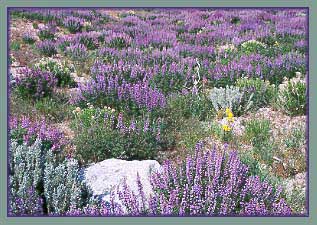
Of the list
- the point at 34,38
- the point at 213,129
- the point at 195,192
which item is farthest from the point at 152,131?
the point at 34,38

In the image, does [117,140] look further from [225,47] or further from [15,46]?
[225,47]

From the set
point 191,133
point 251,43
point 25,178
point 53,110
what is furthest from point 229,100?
point 251,43

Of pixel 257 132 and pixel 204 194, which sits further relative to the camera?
pixel 257 132

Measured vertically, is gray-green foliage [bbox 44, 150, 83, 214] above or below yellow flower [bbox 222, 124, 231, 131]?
below

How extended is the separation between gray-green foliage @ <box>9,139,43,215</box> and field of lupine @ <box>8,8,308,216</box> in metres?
0.01

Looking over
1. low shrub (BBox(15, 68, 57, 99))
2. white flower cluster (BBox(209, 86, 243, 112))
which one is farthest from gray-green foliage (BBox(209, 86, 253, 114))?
low shrub (BBox(15, 68, 57, 99))

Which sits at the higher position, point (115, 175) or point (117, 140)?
point (117, 140)

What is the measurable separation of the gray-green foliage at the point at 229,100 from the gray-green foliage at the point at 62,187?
2.93 metres

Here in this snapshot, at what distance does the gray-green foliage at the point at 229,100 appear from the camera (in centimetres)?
715

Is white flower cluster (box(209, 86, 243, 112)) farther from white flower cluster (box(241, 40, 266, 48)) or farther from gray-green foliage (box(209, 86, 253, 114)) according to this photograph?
white flower cluster (box(241, 40, 266, 48))

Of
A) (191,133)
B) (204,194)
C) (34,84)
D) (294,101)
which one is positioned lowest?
(204,194)

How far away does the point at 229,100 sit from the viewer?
714cm

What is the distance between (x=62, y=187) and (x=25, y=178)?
1.19 feet

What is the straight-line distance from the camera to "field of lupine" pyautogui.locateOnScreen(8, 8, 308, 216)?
4.45 metres
